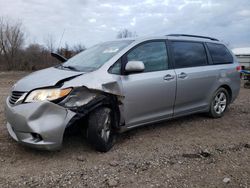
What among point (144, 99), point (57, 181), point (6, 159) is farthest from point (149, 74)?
point (6, 159)

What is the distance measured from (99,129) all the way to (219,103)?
3.12 m

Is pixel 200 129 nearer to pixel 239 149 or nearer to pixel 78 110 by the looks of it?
pixel 239 149

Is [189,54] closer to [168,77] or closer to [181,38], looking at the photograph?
[181,38]

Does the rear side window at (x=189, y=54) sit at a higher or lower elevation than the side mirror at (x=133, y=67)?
higher

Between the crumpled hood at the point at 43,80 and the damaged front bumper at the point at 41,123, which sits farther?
the crumpled hood at the point at 43,80

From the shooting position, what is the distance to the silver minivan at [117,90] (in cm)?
287

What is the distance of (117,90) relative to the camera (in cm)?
332

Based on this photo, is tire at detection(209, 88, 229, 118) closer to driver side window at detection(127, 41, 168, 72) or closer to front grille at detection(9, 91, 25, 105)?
driver side window at detection(127, 41, 168, 72)

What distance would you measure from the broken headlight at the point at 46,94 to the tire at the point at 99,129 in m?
0.51

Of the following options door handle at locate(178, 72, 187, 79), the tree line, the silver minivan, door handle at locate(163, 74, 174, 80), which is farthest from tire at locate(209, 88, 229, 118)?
the tree line

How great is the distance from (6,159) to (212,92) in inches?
153

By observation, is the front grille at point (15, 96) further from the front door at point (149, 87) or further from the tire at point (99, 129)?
the front door at point (149, 87)

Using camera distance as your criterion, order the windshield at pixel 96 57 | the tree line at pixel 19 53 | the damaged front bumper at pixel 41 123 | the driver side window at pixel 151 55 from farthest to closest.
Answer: the tree line at pixel 19 53 → the driver side window at pixel 151 55 → the windshield at pixel 96 57 → the damaged front bumper at pixel 41 123

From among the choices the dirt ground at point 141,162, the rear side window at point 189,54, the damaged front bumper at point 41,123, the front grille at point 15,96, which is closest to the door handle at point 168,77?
the rear side window at point 189,54
